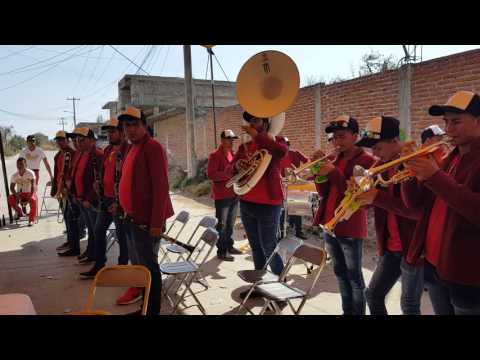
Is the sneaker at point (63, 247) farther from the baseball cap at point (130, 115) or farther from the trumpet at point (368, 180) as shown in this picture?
the trumpet at point (368, 180)

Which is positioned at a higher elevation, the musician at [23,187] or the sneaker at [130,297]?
the musician at [23,187]

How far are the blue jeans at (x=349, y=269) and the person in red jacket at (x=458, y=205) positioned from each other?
766 millimetres

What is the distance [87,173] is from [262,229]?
2646mm

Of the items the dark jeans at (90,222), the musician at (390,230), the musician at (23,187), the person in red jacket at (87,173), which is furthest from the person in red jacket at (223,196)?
the musician at (23,187)

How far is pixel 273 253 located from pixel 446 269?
6.12 feet

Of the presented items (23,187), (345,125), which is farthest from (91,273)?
(23,187)

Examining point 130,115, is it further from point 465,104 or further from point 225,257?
point 225,257

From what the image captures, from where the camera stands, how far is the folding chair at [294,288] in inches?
113

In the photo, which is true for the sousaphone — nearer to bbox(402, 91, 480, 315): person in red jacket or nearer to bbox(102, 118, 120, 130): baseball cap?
bbox(402, 91, 480, 315): person in red jacket

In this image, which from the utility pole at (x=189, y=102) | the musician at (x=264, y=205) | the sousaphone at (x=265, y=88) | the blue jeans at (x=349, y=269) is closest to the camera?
the blue jeans at (x=349, y=269)

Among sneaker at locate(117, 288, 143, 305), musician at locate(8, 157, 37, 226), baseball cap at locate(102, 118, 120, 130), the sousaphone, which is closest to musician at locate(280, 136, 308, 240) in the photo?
the sousaphone

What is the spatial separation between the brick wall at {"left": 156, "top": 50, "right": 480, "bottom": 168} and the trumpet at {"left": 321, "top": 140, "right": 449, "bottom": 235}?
11.2 ft

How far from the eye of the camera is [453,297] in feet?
6.16
